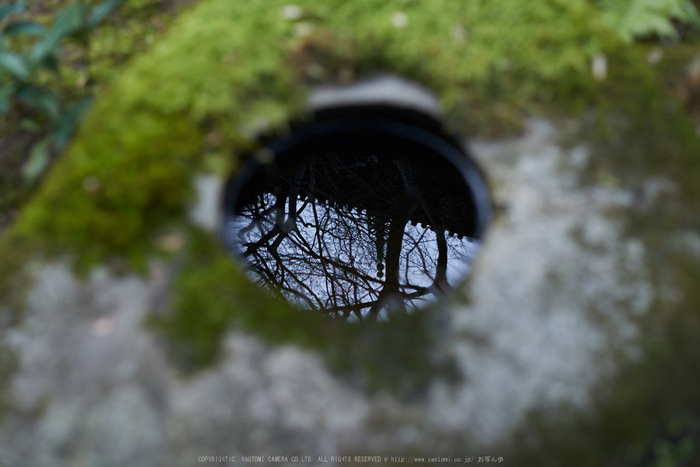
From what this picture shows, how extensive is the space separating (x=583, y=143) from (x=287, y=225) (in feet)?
10.2

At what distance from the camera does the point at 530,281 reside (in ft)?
5.89

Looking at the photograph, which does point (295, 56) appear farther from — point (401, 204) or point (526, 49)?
point (401, 204)

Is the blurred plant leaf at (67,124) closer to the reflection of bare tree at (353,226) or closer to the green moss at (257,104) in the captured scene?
the green moss at (257,104)

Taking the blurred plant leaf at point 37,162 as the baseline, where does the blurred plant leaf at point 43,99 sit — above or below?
above

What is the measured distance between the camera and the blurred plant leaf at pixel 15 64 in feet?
7.56

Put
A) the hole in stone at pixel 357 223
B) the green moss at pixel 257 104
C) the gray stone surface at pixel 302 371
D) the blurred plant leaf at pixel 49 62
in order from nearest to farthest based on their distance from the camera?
the gray stone surface at pixel 302 371, the green moss at pixel 257 104, the blurred plant leaf at pixel 49 62, the hole in stone at pixel 357 223

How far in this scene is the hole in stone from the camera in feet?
13.4

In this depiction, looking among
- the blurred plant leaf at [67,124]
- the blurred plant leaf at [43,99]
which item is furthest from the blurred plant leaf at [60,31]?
the blurred plant leaf at [67,124]

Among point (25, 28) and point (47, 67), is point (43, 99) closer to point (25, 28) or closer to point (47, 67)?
point (47, 67)

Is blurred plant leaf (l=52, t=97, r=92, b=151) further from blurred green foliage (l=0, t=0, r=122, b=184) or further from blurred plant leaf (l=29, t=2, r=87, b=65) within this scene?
blurred plant leaf (l=29, t=2, r=87, b=65)

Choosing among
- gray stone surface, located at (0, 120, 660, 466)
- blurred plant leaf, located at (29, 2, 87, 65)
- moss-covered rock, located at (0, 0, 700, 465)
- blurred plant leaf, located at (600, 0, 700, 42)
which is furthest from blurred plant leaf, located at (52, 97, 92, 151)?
blurred plant leaf, located at (600, 0, 700, 42)

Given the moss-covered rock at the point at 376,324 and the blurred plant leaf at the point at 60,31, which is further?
the blurred plant leaf at the point at 60,31

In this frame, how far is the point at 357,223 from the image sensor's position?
478 cm

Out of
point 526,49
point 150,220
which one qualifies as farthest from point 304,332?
point 526,49
